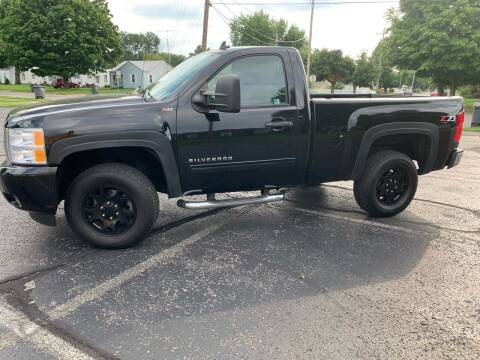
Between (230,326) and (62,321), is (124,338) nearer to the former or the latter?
(62,321)

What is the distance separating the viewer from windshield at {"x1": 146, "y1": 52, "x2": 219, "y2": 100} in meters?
4.02

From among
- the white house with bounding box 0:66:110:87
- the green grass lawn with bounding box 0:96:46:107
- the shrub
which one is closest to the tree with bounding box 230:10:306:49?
the white house with bounding box 0:66:110:87

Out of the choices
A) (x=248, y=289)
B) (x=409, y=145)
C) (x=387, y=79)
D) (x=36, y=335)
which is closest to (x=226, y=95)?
(x=248, y=289)

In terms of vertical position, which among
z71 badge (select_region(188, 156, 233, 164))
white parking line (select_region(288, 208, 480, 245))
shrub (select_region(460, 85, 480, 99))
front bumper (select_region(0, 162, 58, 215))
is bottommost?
white parking line (select_region(288, 208, 480, 245))

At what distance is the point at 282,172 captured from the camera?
4.33 m

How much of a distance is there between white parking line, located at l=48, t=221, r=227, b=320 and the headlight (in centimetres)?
122

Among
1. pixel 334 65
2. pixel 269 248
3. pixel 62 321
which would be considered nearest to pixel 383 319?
pixel 269 248

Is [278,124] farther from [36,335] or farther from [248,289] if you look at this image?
[36,335]

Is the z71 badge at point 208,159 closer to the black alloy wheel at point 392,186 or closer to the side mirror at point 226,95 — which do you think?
the side mirror at point 226,95

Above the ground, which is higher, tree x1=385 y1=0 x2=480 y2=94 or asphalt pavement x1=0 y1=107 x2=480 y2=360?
tree x1=385 y1=0 x2=480 y2=94

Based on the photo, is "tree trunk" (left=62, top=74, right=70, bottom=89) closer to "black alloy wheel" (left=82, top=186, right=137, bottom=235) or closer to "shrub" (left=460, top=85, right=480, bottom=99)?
"shrub" (left=460, top=85, right=480, bottom=99)

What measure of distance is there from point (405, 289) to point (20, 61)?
45.8 meters

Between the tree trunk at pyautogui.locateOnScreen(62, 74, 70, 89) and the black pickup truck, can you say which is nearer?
the black pickup truck

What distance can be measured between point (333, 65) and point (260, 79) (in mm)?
64340
